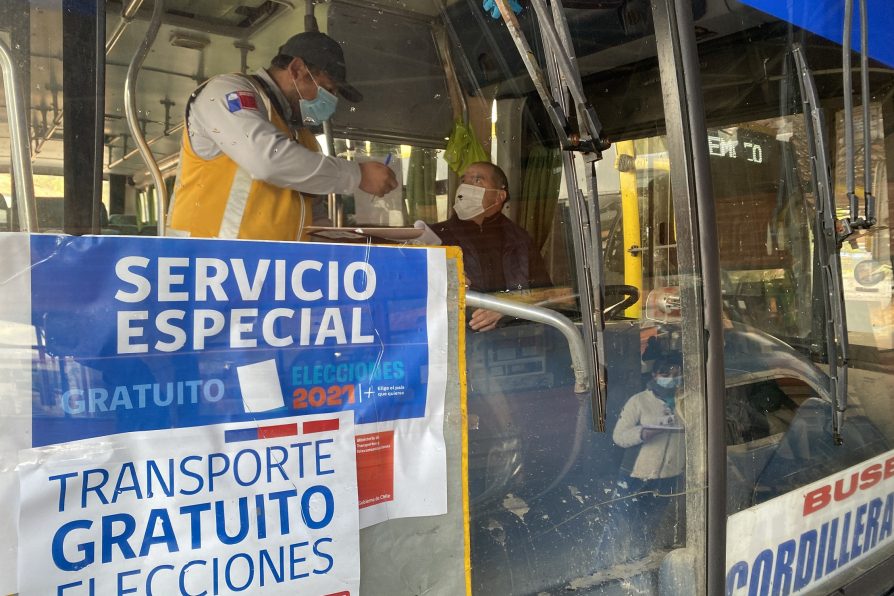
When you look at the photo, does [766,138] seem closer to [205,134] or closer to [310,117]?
[310,117]

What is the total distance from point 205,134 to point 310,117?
0.23m

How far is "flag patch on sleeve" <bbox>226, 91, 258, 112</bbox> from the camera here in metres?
1.48

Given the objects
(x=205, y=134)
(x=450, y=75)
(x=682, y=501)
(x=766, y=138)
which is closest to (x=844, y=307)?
(x=766, y=138)

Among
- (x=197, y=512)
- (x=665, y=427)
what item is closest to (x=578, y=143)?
(x=665, y=427)

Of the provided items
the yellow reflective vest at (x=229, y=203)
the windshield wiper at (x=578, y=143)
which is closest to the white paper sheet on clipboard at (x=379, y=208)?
the yellow reflective vest at (x=229, y=203)

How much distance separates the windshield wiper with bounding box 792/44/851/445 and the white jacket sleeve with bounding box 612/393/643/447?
728 mm

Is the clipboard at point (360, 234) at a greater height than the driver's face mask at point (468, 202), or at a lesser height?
lesser

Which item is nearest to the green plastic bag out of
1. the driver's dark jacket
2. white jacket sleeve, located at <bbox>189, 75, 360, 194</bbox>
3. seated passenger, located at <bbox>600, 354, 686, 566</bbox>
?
the driver's dark jacket

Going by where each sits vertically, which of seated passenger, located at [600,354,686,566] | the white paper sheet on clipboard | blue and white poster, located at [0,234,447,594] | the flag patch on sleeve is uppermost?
the flag patch on sleeve

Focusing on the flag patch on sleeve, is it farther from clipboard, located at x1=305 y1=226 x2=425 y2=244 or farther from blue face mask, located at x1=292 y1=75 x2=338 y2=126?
clipboard, located at x1=305 y1=226 x2=425 y2=244

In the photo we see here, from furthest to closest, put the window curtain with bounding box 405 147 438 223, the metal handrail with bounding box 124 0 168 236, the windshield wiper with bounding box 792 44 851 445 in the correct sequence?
Result: the windshield wiper with bounding box 792 44 851 445 → the window curtain with bounding box 405 147 438 223 → the metal handrail with bounding box 124 0 168 236

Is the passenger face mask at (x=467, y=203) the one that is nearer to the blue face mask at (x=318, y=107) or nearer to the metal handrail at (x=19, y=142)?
the blue face mask at (x=318, y=107)

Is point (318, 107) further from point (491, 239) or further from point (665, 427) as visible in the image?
point (665, 427)

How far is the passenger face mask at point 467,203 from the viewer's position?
1814 mm
